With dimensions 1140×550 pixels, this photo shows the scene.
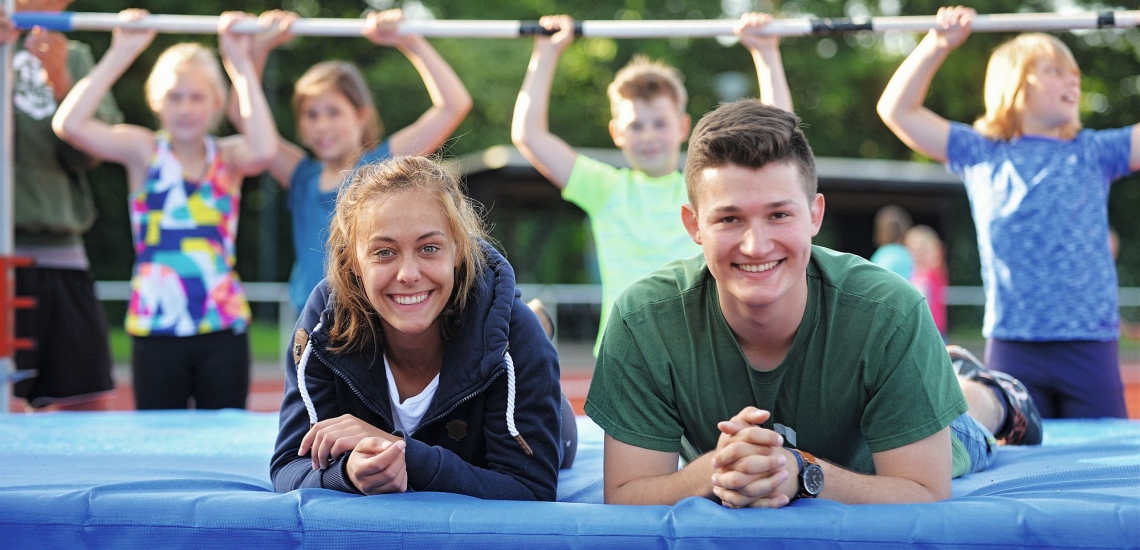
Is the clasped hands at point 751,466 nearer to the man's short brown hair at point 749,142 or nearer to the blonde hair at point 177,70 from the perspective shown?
the man's short brown hair at point 749,142

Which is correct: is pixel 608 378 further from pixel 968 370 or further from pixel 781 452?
pixel 968 370

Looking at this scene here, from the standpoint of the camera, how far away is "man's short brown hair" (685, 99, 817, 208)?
2.04 metres

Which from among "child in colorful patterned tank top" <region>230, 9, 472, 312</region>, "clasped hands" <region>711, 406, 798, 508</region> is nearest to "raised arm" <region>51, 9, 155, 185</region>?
"child in colorful patterned tank top" <region>230, 9, 472, 312</region>

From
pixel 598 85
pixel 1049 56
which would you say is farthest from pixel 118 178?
pixel 1049 56

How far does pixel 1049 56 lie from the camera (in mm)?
3715

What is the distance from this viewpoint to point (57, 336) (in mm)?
4359

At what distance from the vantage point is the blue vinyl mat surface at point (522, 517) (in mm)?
1941

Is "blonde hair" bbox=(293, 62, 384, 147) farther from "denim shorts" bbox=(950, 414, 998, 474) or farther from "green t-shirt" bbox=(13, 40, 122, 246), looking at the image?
"denim shorts" bbox=(950, 414, 998, 474)

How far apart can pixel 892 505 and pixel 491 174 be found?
1131cm

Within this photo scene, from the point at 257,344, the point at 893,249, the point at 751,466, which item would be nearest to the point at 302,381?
the point at 751,466

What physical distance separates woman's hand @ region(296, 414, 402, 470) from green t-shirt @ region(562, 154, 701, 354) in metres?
1.76

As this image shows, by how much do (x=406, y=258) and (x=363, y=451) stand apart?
1.42 feet

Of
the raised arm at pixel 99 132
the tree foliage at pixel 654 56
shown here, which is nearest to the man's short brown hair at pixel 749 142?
the raised arm at pixel 99 132

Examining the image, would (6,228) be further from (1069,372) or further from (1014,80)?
(1069,372)
